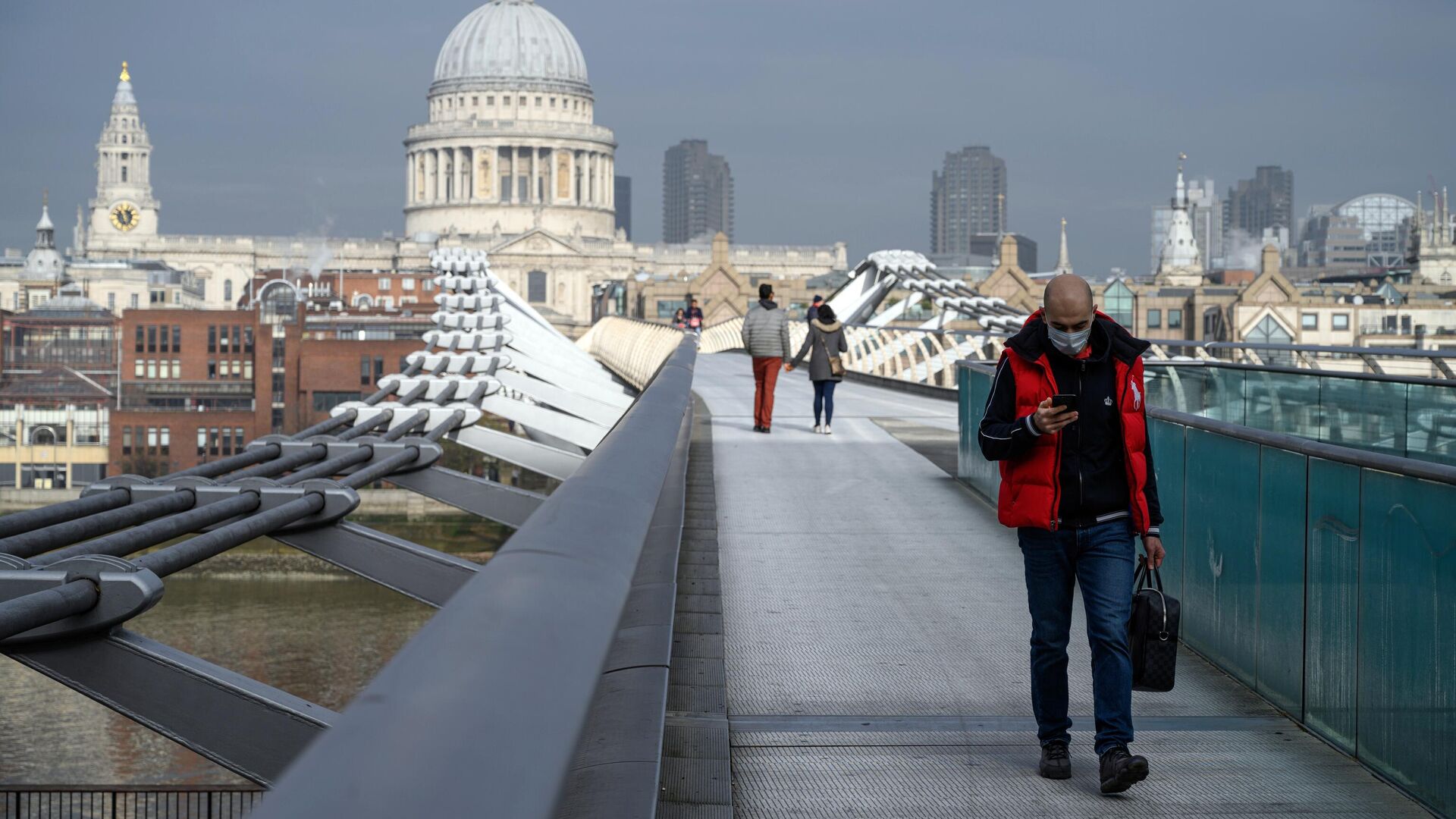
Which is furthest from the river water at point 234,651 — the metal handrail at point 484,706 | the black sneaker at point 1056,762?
the metal handrail at point 484,706

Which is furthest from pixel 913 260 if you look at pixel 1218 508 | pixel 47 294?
pixel 47 294

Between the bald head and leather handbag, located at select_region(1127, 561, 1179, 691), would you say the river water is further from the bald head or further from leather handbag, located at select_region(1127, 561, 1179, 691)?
the bald head

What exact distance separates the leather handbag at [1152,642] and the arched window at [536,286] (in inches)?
6196

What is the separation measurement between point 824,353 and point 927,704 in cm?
1217

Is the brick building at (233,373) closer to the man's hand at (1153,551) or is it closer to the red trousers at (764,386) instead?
the red trousers at (764,386)

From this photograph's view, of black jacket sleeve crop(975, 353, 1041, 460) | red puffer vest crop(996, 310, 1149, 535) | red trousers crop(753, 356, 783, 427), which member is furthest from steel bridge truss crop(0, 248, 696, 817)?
red trousers crop(753, 356, 783, 427)

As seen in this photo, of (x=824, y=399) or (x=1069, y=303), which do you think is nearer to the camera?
(x=1069, y=303)

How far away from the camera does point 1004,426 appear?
215 inches

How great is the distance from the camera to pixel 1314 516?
20.8ft

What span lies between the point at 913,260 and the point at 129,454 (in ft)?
182

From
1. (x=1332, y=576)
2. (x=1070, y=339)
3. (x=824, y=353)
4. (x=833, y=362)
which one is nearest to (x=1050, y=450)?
(x=1070, y=339)

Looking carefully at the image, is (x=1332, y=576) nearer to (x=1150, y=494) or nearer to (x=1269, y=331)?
(x=1150, y=494)

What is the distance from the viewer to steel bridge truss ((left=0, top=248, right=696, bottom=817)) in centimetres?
150

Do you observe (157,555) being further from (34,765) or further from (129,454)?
(129,454)
